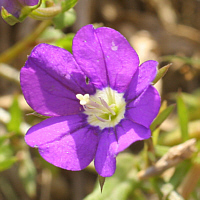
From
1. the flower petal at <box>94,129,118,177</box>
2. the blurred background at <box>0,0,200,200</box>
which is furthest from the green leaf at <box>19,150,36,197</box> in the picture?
the flower petal at <box>94,129,118,177</box>

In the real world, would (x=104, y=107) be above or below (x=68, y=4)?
below

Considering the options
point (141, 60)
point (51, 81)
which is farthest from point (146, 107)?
point (141, 60)

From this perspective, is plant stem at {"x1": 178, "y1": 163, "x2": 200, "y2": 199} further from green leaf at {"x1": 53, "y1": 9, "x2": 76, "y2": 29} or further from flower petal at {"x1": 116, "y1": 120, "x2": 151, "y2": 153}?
green leaf at {"x1": 53, "y1": 9, "x2": 76, "y2": 29}

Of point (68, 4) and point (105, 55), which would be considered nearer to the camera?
point (105, 55)

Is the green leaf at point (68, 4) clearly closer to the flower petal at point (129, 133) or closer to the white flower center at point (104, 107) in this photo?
the white flower center at point (104, 107)

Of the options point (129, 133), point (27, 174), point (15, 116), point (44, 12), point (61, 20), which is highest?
point (44, 12)

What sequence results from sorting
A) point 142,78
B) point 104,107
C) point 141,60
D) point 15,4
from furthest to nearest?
point 141,60 < point 104,107 < point 15,4 < point 142,78

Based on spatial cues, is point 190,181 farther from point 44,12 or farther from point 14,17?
point 14,17
